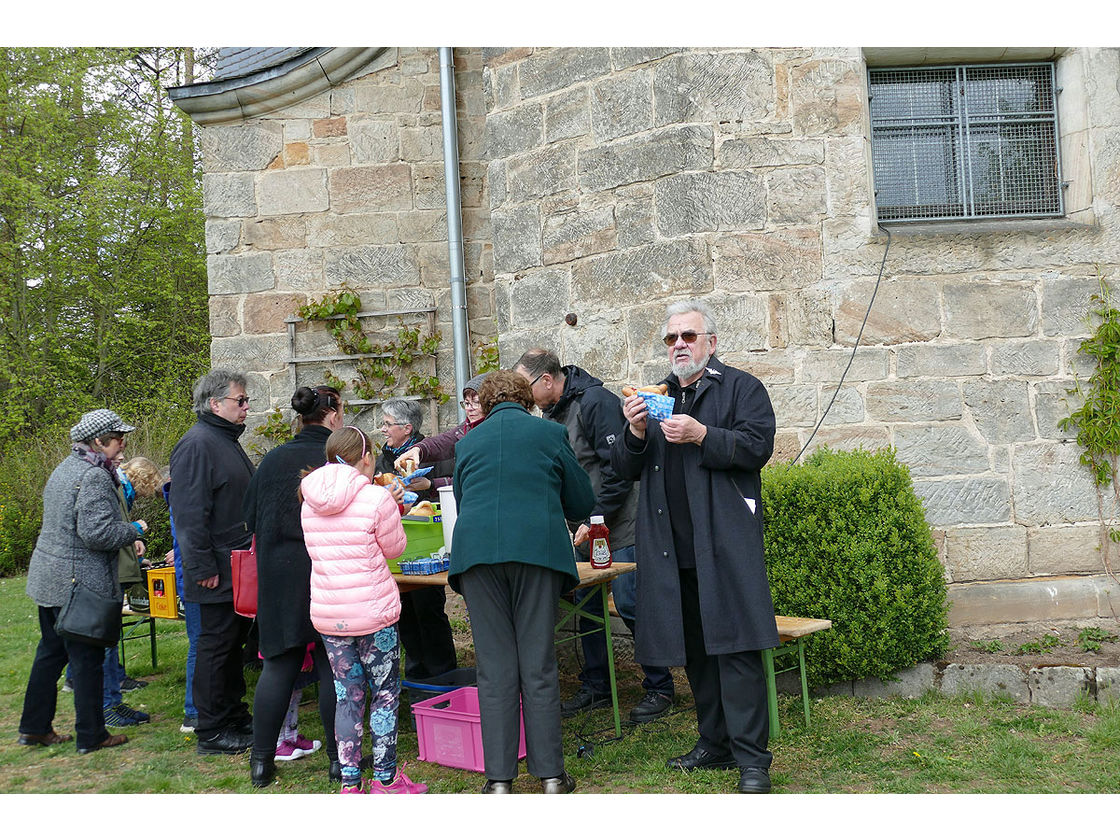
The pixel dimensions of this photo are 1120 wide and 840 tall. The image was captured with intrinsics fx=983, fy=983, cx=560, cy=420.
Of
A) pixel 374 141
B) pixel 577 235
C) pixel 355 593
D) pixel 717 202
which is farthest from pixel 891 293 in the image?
pixel 374 141

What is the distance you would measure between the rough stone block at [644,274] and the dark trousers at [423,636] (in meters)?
2.26

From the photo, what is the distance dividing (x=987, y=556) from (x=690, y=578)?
272 centimetres

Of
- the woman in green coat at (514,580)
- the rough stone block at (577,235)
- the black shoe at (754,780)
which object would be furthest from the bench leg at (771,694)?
the rough stone block at (577,235)

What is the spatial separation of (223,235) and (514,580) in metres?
6.02

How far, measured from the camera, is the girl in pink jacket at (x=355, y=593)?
4.13 meters

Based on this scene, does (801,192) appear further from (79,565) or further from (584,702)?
(79,565)

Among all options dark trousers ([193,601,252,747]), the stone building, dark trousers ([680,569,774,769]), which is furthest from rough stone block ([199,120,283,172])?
dark trousers ([680,569,774,769])

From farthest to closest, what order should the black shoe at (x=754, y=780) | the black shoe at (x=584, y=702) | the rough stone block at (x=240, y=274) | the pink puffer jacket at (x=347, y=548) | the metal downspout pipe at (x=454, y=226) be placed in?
the rough stone block at (x=240, y=274)
the metal downspout pipe at (x=454, y=226)
the black shoe at (x=584, y=702)
the pink puffer jacket at (x=347, y=548)
the black shoe at (x=754, y=780)

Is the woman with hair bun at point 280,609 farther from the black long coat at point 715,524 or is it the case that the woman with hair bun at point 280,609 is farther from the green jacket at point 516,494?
the black long coat at point 715,524

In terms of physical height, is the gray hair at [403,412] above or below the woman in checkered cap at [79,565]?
above

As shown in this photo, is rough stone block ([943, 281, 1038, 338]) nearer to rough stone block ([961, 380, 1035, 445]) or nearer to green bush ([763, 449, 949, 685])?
rough stone block ([961, 380, 1035, 445])

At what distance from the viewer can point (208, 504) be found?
16.7 ft

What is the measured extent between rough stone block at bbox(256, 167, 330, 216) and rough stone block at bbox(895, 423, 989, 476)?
5.44 metres

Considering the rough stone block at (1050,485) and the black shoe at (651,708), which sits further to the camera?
the rough stone block at (1050,485)
